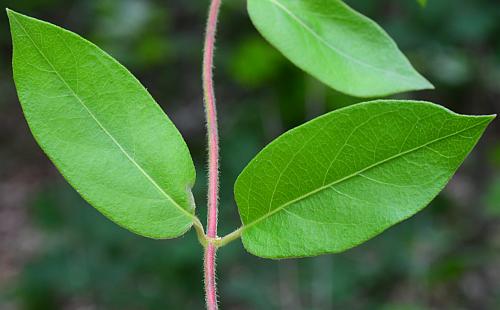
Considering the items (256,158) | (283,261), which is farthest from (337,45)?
(283,261)

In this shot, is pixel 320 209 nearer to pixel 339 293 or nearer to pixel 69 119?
pixel 69 119

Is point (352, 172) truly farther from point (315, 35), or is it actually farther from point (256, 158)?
point (315, 35)

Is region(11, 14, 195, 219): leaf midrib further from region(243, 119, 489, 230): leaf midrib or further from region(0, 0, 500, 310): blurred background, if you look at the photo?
region(0, 0, 500, 310): blurred background

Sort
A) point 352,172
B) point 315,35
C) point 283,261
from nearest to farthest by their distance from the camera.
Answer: point 352,172 < point 315,35 < point 283,261

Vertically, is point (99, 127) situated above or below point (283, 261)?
above

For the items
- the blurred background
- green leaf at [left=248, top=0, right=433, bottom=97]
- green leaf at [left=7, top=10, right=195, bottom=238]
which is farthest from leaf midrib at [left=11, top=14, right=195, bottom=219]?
the blurred background

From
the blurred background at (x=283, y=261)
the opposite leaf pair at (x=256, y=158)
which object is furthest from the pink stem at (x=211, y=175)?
the blurred background at (x=283, y=261)

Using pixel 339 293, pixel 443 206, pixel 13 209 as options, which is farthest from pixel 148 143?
pixel 13 209
